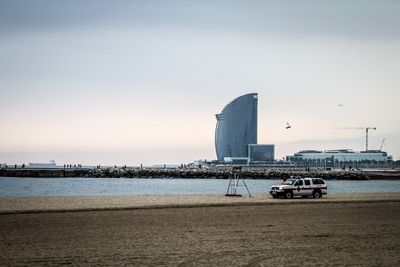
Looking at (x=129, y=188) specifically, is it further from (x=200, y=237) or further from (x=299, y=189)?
(x=200, y=237)

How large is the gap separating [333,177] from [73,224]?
106470 millimetres

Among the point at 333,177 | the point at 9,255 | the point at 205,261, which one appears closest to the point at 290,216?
the point at 205,261

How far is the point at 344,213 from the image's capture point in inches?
1045

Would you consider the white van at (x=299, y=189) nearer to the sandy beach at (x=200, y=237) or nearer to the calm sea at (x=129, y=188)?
the sandy beach at (x=200, y=237)

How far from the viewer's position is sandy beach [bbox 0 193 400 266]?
1335cm

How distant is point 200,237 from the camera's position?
17375mm

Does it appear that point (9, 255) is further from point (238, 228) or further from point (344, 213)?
point (344, 213)

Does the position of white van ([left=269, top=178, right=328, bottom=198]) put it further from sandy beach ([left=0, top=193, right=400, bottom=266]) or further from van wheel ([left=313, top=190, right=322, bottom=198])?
sandy beach ([left=0, top=193, right=400, bottom=266])

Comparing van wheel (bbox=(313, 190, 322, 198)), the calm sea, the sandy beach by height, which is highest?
van wheel (bbox=(313, 190, 322, 198))

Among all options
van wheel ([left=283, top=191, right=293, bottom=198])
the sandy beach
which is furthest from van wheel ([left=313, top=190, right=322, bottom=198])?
the sandy beach

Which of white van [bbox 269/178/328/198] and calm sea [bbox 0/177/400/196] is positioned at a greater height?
white van [bbox 269/178/328/198]

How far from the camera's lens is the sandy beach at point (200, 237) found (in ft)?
43.8

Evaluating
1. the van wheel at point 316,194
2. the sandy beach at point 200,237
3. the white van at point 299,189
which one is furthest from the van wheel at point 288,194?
the sandy beach at point 200,237

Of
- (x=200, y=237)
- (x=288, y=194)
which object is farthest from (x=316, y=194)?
(x=200, y=237)
